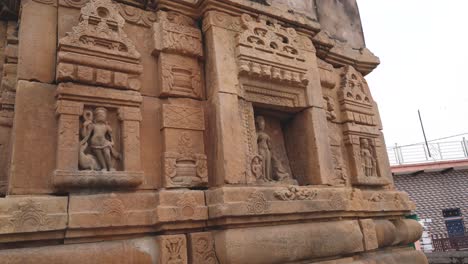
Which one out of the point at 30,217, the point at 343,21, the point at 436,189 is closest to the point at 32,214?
the point at 30,217

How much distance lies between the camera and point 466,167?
1545cm

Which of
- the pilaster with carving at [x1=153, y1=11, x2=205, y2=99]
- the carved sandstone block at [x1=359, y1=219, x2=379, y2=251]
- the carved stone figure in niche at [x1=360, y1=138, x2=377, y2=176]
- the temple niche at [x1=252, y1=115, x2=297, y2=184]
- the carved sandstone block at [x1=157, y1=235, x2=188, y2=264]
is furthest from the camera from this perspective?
the carved stone figure in niche at [x1=360, y1=138, x2=377, y2=176]

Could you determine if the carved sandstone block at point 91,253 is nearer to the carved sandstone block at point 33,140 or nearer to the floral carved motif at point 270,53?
the carved sandstone block at point 33,140

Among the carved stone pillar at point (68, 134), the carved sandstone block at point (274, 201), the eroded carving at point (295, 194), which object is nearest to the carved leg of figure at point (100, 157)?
the carved stone pillar at point (68, 134)

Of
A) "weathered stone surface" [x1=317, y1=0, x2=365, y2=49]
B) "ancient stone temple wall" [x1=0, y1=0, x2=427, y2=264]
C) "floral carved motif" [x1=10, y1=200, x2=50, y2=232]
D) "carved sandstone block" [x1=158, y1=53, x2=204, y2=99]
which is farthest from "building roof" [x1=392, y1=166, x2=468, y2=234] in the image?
"floral carved motif" [x1=10, y1=200, x2=50, y2=232]

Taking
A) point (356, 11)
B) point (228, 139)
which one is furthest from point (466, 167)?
point (228, 139)

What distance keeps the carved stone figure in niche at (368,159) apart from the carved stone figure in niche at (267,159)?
141cm

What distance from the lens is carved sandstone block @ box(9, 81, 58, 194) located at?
257 centimetres

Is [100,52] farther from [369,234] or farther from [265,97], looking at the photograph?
[369,234]

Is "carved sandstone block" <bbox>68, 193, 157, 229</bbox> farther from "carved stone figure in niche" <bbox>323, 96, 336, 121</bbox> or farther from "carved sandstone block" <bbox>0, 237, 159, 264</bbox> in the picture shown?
"carved stone figure in niche" <bbox>323, 96, 336, 121</bbox>

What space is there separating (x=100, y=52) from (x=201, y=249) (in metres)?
1.89

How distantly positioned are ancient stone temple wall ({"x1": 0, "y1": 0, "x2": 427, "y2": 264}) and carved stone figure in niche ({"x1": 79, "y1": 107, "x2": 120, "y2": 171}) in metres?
0.01

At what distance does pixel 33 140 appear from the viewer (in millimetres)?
2686

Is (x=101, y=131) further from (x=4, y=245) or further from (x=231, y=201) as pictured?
(x=231, y=201)
